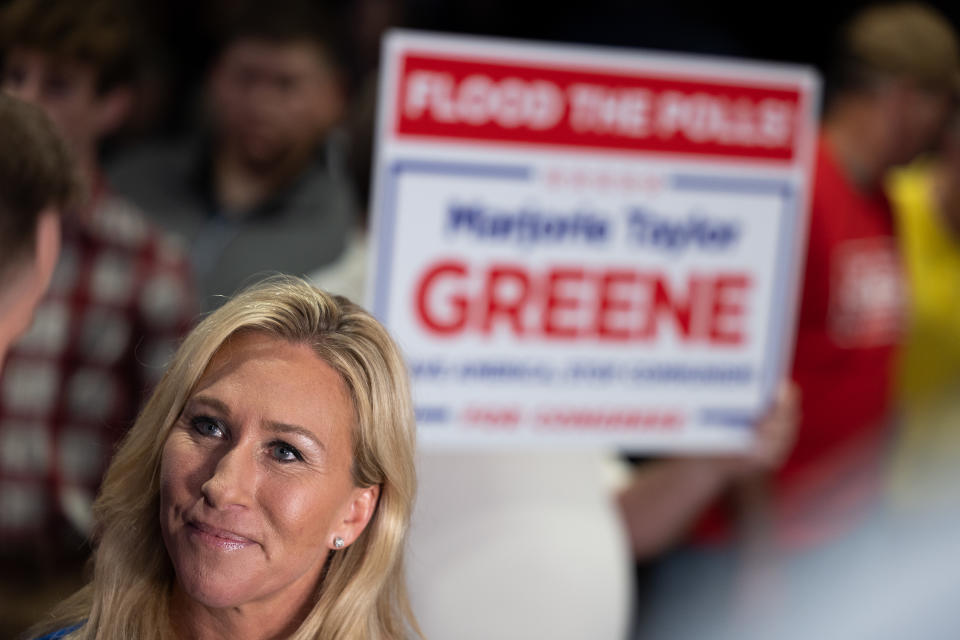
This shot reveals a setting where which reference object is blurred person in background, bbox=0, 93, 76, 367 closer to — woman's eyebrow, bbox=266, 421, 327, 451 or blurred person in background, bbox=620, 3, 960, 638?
woman's eyebrow, bbox=266, 421, 327, 451

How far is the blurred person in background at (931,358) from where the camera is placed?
160 inches

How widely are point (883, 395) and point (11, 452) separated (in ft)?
7.85

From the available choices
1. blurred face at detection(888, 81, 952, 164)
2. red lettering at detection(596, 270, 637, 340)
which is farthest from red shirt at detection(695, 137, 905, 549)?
red lettering at detection(596, 270, 637, 340)

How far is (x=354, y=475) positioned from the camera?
1593mm

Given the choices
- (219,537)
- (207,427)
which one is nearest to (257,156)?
(207,427)

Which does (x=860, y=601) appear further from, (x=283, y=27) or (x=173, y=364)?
(x=173, y=364)

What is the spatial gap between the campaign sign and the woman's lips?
1.09 metres

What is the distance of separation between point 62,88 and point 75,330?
0.51m

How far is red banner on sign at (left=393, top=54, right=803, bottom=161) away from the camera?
8.48 feet

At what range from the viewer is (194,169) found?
3369 millimetres

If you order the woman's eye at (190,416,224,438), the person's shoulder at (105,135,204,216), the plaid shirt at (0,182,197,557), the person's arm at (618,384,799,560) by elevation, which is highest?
the person's shoulder at (105,135,204,216)

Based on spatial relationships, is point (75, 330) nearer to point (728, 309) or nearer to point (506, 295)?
point (506, 295)

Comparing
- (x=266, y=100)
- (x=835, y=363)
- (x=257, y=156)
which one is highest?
(x=266, y=100)

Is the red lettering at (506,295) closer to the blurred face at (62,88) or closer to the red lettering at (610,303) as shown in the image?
the red lettering at (610,303)
